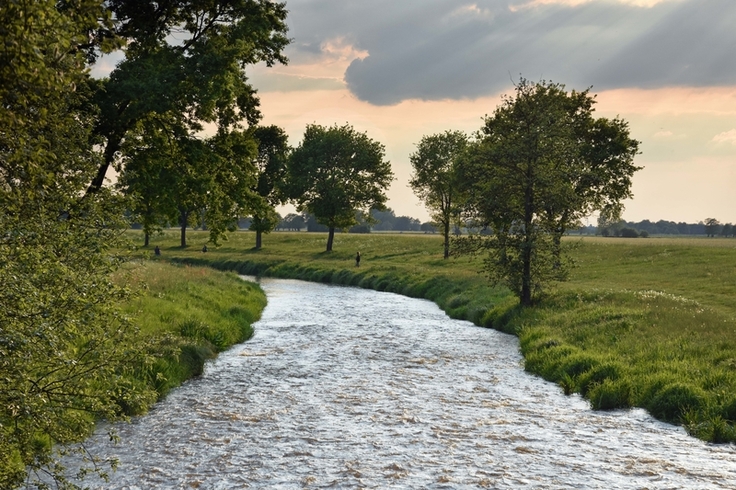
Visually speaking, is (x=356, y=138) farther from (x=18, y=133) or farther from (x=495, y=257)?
(x=18, y=133)

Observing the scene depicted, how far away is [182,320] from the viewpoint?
2275 centimetres

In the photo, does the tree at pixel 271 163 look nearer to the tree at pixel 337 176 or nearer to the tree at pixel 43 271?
the tree at pixel 337 176

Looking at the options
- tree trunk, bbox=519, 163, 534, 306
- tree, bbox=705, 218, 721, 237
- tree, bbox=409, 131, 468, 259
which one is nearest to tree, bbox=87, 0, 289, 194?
tree trunk, bbox=519, 163, 534, 306

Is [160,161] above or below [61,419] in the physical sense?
above

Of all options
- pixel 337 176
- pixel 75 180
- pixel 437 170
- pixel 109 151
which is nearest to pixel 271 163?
pixel 337 176

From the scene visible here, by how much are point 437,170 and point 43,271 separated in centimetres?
6277

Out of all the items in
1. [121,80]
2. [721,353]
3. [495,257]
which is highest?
[121,80]

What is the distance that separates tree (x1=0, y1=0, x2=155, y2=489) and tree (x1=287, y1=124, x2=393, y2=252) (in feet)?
217

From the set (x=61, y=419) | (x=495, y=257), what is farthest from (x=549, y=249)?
(x=61, y=419)

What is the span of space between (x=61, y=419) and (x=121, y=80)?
16.3 meters

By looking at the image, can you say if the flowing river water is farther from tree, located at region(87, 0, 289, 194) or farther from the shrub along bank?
tree, located at region(87, 0, 289, 194)

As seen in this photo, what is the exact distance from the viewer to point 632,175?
5078cm

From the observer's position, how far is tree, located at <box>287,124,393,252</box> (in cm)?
7731

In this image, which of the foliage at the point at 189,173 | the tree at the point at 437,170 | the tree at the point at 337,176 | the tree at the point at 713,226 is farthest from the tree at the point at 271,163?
the tree at the point at 713,226
